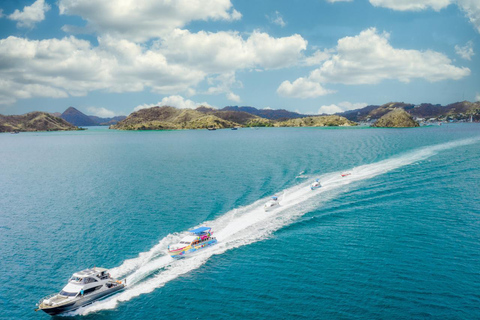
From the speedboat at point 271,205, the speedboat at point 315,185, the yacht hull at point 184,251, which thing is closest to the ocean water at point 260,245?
the yacht hull at point 184,251

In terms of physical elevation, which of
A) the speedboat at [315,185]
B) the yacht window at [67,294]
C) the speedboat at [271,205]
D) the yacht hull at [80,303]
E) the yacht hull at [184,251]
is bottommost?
the yacht hull at [80,303]

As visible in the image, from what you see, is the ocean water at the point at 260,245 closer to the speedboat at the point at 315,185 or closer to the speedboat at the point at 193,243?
the speedboat at the point at 193,243

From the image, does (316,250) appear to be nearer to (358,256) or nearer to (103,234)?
(358,256)

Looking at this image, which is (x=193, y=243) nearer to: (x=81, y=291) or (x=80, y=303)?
(x=81, y=291)

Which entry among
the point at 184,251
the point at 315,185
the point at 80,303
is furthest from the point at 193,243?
the point at 315,185

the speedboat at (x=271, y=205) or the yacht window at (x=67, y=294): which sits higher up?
the speedboat at (x=271, y=205)

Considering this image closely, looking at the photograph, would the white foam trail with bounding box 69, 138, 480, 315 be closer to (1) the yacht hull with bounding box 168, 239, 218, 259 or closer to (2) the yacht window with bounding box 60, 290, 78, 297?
(1) the yacht hull with bounding box 168, 239, 218, 259

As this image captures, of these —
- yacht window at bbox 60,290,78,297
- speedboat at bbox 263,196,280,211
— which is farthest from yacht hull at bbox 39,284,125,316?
speedboat at bbox 263,196,280,211

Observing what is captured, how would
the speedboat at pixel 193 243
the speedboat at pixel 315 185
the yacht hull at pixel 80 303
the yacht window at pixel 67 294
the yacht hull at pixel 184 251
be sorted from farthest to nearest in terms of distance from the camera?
the speedboat at pixel 315 185 → the speedboat at pixel 193 243 → the yacht hull at pixel 184 251 → the yacht window at pixel 67 294 → the yacht hull at pixel 80 303

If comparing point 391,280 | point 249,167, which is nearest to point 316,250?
point 391,280
